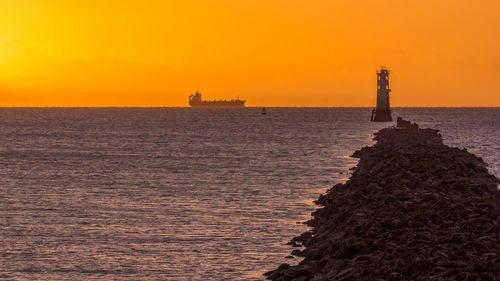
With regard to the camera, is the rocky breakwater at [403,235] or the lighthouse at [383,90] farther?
the lighthouse at [383,90]

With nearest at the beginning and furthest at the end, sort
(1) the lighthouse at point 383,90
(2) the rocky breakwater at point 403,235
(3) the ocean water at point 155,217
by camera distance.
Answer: (2) the rocky breakwater at point 403,235 → (3) the ocean water at point 155,217 → (1) the lighthouse at point 383,90

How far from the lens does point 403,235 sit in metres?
15.0

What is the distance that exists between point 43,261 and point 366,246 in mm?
7162

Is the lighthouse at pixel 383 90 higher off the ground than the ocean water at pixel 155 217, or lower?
higher

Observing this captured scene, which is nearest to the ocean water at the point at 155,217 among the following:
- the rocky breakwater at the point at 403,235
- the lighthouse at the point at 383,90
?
the rocky breakwater at the point at 403,235

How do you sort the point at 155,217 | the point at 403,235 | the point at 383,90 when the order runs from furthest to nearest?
the point at 383,90
the point at 155,217
the point at 403,235

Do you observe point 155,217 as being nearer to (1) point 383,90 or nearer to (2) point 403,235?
(2) point 403,235

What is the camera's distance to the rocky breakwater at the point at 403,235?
12188mm

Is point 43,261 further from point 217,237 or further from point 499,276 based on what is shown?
point 499,276

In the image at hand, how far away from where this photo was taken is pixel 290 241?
694 inches

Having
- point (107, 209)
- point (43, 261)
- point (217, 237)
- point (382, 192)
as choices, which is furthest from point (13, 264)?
point (382, 192)

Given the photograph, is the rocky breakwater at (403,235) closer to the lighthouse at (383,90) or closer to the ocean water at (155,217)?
the ocean water at (155,217)

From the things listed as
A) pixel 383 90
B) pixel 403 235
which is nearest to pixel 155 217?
pixel 403 235

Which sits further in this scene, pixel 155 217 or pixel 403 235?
pixel 155 217
